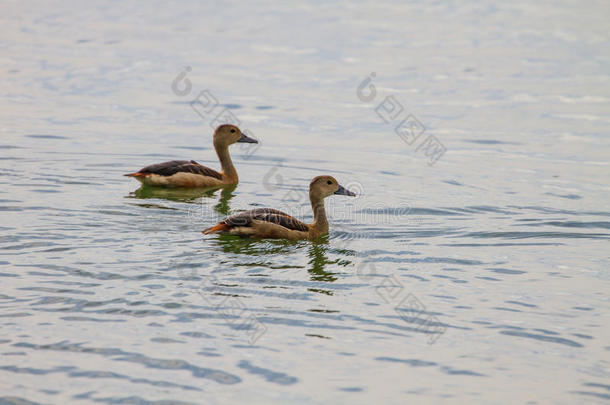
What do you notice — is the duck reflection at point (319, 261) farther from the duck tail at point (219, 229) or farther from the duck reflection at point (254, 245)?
the duck tail at point (219, 229)

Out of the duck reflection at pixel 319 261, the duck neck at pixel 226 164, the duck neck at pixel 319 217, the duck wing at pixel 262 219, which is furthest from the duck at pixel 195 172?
the duck reflection at pixel 319 261

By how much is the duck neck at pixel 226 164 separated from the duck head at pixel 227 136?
0.09m

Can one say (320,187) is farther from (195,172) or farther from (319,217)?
(195,172)

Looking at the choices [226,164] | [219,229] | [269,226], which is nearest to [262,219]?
[269,226]

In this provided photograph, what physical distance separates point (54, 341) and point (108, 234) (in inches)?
142

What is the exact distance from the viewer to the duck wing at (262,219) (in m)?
12.1

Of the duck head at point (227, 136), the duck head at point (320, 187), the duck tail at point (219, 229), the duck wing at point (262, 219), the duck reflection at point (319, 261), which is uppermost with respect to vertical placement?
the duck head at point (227, 136)

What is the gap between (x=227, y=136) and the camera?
17.1 meters

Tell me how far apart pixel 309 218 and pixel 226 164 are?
3193 mm

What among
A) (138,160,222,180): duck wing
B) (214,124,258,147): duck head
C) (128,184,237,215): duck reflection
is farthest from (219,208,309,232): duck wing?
(214,124,258,147): duck head

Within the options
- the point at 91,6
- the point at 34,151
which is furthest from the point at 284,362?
the point at 91,6

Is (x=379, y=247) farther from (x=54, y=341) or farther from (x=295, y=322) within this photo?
(x=54, y=341)

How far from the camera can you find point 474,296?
10.5 metres

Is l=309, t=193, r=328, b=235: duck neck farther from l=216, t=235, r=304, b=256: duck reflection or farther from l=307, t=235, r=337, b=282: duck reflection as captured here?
l=216, t=235, r=304, b=256: duck reflection
